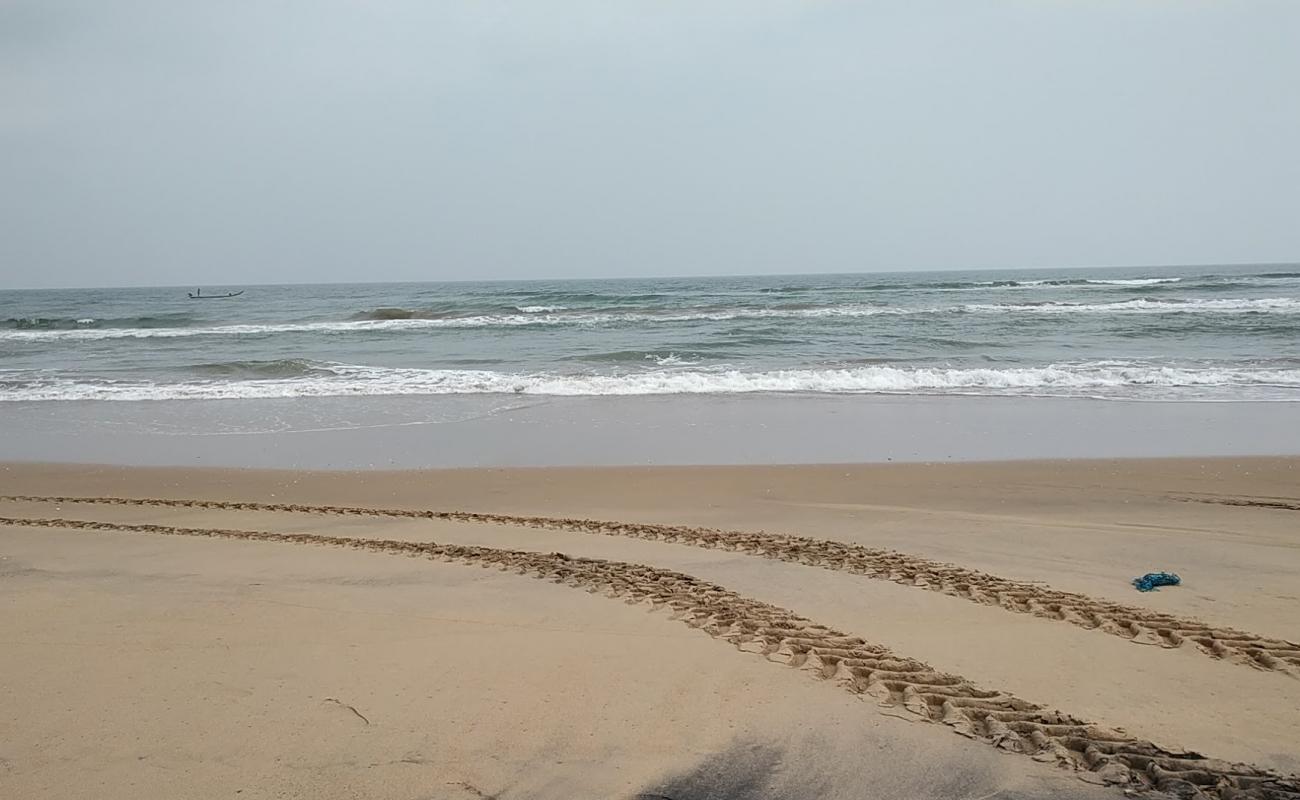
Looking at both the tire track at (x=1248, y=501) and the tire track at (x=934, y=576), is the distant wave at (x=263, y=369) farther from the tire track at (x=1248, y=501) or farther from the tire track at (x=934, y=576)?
the tire track at (x=1248, y=501)

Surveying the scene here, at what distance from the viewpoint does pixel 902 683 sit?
3.49 metres

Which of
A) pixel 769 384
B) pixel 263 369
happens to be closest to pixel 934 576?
pixel 769 384

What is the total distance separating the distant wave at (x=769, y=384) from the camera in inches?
537

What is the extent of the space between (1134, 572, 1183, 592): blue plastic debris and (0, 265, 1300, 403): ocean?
29.3 ft

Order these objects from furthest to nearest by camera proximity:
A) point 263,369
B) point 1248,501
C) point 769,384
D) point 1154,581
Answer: point 263,369, point 769,384, point 1248,501, point 1154,581

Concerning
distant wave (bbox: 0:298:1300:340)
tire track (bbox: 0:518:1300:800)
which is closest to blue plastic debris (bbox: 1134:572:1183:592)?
tire track (bbox: 0:518:1300:800)

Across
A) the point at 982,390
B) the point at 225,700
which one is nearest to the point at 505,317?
the point at 982,390

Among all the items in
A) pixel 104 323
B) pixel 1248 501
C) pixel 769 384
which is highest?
pixel 104 323

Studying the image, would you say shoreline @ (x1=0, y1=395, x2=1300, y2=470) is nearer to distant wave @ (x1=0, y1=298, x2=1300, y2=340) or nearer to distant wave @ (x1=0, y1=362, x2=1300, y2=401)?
distant wave @ (x1=0, y1=362, x2=1300, y2=401)

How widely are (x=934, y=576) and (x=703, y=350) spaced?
51.4 feet

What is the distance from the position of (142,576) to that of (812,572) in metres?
4.26

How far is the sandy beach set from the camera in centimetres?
289

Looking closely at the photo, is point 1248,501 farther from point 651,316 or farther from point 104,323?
point 104,323

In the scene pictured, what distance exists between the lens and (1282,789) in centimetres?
271
